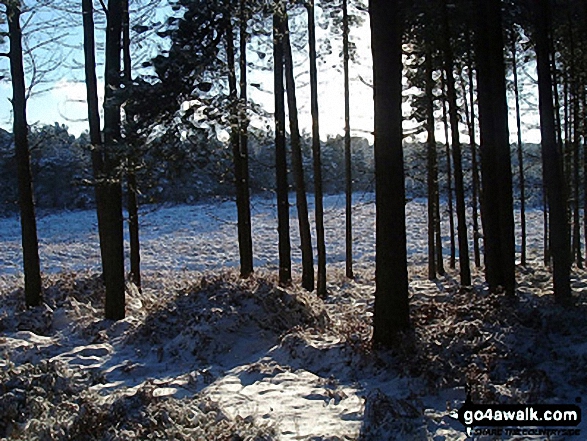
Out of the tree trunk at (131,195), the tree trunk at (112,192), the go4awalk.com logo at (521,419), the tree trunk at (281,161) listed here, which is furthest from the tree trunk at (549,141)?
the tree trunk at (112,192)

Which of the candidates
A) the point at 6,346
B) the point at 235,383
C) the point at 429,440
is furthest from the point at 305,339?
the point at 6,346

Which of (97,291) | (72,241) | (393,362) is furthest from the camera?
(72,241)

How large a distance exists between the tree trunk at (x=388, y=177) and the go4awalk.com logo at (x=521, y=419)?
80.1 inches

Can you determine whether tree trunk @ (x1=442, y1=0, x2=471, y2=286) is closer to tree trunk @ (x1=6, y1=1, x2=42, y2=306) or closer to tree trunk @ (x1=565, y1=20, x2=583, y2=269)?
tree trunk @ (x1=565, y1=20, x2=583, y2=269)

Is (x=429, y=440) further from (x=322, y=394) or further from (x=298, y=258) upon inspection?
(x=298, y=258)

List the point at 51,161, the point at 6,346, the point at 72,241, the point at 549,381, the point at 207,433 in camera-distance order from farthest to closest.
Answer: the point at 51,161 → the point at 72,241 → the point at 6,346 → the point at 549,381 → the point at 207,433

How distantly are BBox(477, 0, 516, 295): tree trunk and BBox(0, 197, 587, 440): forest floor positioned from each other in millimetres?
1281

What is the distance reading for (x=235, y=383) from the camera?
21.7 feet

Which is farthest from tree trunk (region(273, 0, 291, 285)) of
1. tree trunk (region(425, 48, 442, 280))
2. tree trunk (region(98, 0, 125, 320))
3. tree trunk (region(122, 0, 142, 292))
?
tree trunk (region(98, 0, 125, 320))

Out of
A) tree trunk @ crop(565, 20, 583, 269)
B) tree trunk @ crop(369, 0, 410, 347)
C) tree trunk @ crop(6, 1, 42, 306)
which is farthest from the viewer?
tree trunk @ crop(565, 20, 583, 269)

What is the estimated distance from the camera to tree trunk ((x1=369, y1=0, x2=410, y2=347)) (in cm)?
690

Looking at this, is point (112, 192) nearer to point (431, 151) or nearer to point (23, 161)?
point (23, 161)

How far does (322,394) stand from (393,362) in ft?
3.71

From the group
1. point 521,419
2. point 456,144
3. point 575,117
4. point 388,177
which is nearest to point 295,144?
point 456,144
